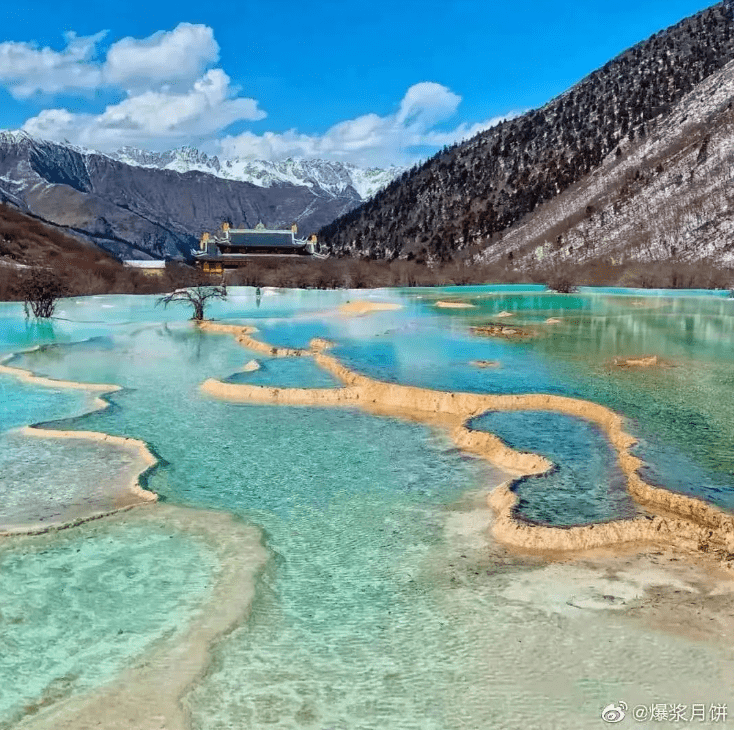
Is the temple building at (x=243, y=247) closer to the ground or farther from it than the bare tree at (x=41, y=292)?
farther from it

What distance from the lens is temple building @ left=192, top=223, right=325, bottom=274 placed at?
6550 cm

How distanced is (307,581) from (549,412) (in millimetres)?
7163

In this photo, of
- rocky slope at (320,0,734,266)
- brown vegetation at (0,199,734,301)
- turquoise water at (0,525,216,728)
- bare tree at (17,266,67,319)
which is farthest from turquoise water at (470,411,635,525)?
rocky slope at (320,0,734,266)

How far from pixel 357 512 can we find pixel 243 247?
64.4 meters

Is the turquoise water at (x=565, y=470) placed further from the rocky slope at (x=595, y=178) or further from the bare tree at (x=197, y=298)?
the rocky slope at (x=595, y=178)

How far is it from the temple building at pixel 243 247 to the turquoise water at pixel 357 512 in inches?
1866

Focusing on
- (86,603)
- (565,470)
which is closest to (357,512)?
(565,470)

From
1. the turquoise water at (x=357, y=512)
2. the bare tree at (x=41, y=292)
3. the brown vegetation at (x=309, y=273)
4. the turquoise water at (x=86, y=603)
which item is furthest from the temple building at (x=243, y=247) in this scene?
the turquoise water at (x=86, y=603)

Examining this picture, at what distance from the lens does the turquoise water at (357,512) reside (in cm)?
489

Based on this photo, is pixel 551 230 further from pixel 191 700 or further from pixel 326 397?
pixel 191 700

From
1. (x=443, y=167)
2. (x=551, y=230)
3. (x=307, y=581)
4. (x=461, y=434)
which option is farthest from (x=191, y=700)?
(x=443, y=167)

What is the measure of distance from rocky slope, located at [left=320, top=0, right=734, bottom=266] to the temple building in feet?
82.0

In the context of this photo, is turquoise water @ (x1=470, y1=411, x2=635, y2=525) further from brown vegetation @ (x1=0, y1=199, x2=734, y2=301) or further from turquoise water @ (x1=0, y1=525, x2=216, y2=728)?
brown vegetation @ (x1=0, y1=199, x2=734, y2=301)

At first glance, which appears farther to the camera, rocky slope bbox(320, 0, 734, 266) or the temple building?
rocky slope bbox(320, 0, 734, 266)
